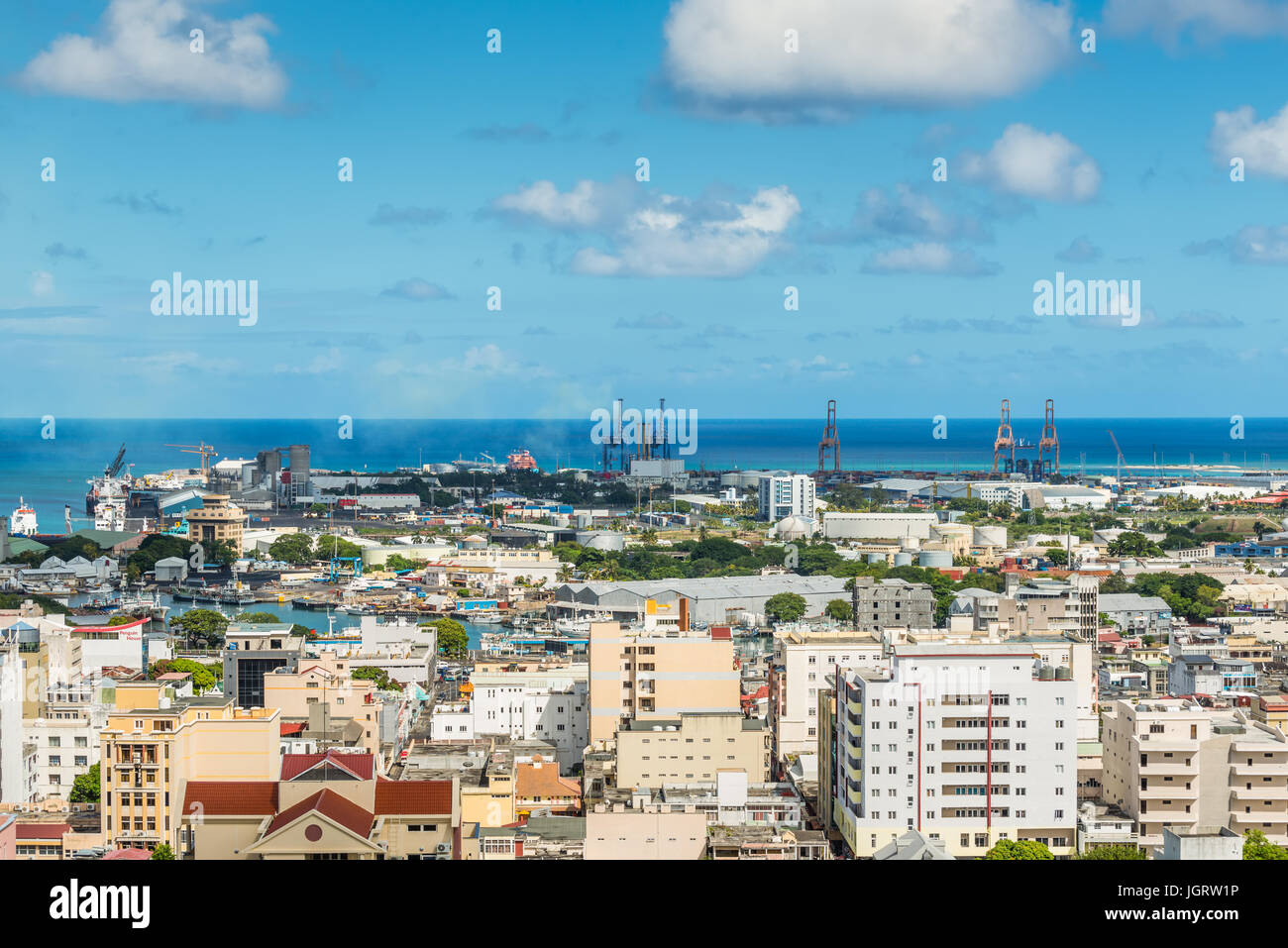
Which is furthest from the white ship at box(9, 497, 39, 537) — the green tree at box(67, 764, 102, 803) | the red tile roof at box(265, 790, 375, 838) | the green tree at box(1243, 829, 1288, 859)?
the green tree at box(1243, 829, 1288, 859)

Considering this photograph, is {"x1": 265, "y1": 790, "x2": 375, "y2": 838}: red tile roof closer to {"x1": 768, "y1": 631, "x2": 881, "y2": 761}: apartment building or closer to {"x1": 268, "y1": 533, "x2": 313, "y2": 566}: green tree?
{"x1": 768, "y1": 631, "x2": 881, "y2": 761}: apartment building

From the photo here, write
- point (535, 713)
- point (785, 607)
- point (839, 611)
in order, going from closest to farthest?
point (535, 713) < point (839, 611) < point (785, 607)

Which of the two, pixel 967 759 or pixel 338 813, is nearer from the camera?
pixel 338 813

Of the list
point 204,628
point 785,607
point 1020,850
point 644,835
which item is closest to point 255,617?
point 204,628

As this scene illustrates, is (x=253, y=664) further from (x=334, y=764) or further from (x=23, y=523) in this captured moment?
(x=23, y=523)

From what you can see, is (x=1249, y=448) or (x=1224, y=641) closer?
(x=1224, y=641)
